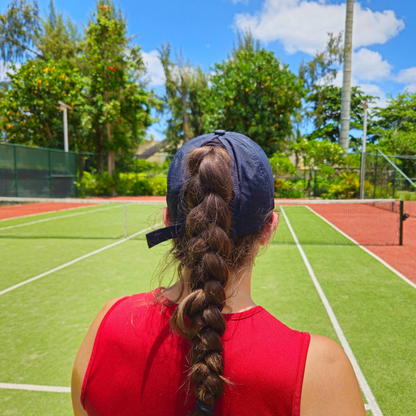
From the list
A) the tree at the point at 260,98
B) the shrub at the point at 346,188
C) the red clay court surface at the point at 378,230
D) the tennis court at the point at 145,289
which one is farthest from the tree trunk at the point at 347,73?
the tennis court at the point at 145,289

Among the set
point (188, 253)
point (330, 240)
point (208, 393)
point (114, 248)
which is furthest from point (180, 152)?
point (330, 240)

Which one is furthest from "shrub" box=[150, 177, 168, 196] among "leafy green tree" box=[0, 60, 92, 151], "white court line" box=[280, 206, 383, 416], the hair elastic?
the hair elastic

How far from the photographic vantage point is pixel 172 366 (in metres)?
0.93

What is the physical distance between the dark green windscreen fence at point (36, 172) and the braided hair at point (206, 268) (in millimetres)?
18322

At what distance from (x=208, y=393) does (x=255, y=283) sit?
541 cm

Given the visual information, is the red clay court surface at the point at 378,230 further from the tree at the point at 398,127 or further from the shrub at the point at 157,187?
the tree at the point at 398,127

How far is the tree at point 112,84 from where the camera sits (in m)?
24.2

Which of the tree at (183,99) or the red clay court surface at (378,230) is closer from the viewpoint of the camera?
the red clay court surface at (378,230)

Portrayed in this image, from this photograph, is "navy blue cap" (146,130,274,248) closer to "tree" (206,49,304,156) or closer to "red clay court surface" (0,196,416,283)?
"red clay court surface" (0,196,416,283)

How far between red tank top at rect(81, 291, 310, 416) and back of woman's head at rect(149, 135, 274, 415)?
0.18ft

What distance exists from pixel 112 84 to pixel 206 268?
2588 centimetres

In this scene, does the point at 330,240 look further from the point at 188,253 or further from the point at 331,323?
the point at 188,253

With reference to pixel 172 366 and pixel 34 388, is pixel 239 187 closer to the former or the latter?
pixel 172 366

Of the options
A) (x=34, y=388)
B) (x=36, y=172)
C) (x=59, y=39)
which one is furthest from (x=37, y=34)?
(x=34, y=388)
